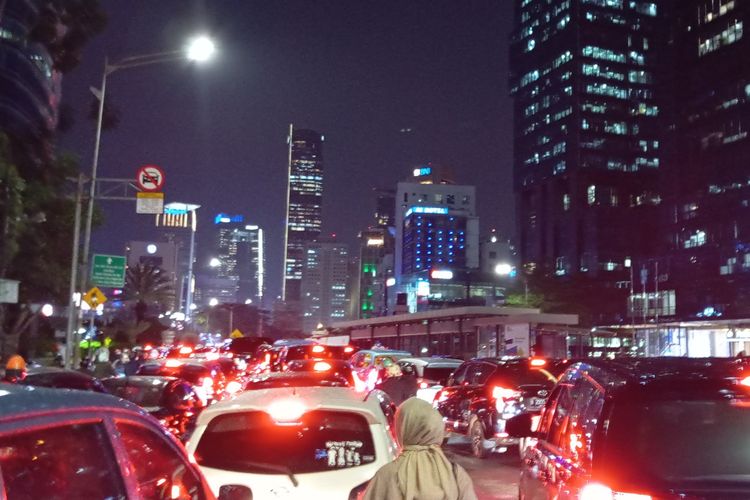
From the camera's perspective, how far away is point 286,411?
219 inches

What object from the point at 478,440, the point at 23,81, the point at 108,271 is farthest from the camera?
the point at 23,81

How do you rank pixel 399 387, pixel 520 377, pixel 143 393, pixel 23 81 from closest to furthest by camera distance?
pixel 143 393
pixel 399 387
pixel 520 377
pixel 23 81

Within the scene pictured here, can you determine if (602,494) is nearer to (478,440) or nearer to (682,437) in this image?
(682,437)

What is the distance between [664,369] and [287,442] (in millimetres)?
2486

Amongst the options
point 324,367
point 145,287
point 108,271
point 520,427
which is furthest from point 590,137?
point 520,427

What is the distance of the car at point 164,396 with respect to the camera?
41.3 feet

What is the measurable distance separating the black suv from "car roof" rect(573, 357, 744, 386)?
8118 mm

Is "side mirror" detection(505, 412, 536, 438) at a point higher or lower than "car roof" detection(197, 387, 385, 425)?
lower

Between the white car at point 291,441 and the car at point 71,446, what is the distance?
5.56ft

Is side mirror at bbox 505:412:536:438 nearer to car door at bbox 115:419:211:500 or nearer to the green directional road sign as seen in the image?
car door at bbox 115:419:211:500

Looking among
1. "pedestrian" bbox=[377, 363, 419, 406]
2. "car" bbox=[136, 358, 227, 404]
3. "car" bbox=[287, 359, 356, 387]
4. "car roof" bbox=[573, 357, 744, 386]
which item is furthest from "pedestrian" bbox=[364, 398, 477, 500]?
"car" bbox=[136, 358, 227, 404]

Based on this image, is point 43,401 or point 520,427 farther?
point 520,427

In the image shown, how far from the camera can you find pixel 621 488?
4.29 meters

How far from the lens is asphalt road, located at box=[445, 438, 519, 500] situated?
11016mm
